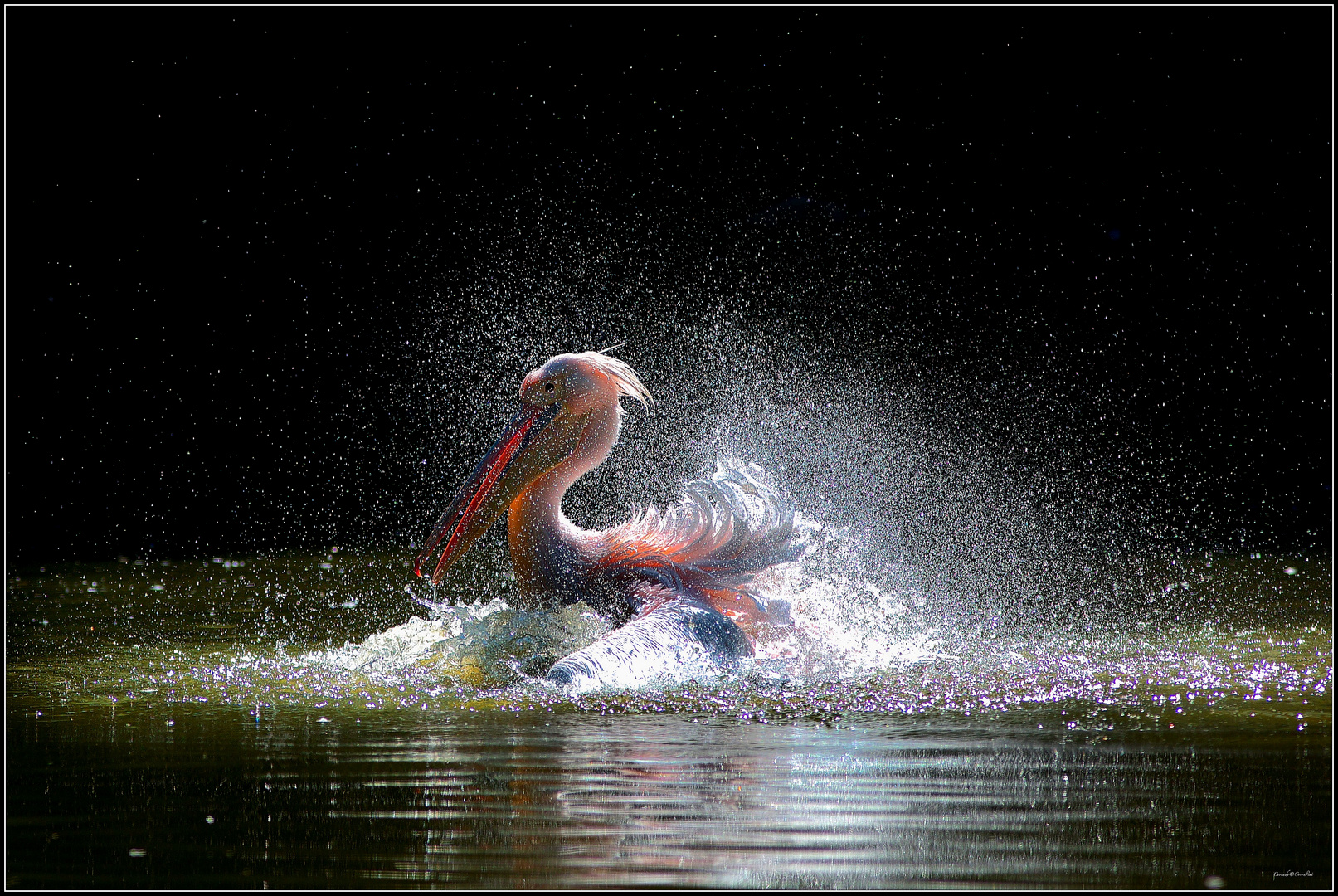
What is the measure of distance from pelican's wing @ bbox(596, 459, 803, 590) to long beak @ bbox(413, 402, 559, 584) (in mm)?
513

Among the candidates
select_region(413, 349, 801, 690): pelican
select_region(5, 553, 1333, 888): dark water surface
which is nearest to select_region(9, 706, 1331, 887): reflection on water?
select_region(5, 553, 1333, 888): dark water surface

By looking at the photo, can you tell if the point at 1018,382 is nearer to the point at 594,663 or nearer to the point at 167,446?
the point at 167,446

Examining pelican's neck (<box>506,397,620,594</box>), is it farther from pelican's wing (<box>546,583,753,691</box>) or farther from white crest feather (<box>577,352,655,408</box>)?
pelican's wing (<box>546,583,753,691</box>)

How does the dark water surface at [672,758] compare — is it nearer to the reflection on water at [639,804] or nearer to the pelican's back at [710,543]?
the reflection on water at [639,804]

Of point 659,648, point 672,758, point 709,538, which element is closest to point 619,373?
point 709,538

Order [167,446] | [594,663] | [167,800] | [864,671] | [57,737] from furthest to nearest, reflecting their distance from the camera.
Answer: [167,446] → [864,671] → [594,663] → [57,737] → [167,800]

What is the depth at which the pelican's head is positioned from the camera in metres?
6.57

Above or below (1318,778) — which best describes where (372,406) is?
above

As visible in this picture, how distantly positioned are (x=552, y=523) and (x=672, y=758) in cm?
222

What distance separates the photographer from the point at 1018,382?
14.1 meters

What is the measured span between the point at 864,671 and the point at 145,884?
3.07m

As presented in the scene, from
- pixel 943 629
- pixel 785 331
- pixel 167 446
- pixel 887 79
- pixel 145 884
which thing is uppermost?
pixel 887 79

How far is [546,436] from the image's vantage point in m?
6.58

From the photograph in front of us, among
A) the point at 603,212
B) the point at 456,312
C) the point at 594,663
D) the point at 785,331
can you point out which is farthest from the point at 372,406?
the point at 594,663
